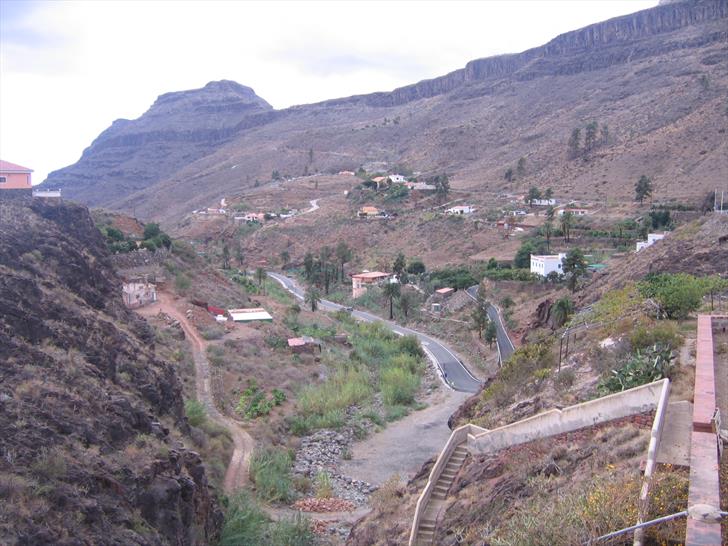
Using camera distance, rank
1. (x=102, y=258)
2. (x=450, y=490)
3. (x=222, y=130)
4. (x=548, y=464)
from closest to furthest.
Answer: (x=548, y=464), (x=450, y=490), (x=102, y=258), (x=222, y=130)

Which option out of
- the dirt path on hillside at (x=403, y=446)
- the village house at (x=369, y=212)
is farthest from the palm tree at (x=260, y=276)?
the dirt path on hillside at (x=403, y=446)

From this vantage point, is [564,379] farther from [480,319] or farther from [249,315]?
[249,315]

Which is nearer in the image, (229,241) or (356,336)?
(356,336)

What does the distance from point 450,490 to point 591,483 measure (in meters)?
3.87

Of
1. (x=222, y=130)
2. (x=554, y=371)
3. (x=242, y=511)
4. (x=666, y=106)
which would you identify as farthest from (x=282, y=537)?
(x=222, y=130)

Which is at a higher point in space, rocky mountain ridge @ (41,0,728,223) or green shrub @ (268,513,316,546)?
rocky mountain ridge @ (41,0,728,223)

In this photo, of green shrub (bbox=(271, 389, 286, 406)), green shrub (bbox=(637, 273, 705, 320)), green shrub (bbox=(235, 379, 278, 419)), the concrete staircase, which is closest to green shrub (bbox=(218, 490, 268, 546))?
the concrete staircase

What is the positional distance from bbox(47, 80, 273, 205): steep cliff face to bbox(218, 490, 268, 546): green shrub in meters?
123

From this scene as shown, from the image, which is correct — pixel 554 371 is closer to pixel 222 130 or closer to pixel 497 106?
pixel 497 106

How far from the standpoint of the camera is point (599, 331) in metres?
15.9

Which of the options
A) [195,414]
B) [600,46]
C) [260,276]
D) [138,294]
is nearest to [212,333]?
[138,294]

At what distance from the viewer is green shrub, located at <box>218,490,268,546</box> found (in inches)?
575

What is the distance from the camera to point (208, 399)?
76.0 feet

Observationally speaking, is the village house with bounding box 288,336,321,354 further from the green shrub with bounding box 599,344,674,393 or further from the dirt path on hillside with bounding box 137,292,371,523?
the green shrub with bounding box 599,344,674,393
